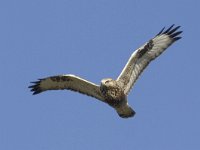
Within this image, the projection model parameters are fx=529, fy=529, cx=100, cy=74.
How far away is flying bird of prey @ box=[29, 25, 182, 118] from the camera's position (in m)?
12.6

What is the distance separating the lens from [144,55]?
13367 mm

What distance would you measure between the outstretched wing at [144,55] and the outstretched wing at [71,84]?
0.70 meters

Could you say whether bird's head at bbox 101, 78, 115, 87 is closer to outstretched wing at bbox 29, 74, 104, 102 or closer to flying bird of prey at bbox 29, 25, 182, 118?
flying bird of prey at bbox 29, 25, 182, 118

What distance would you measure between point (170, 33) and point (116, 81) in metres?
2.24

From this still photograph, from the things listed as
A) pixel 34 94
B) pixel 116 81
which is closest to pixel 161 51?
pixel 116 81

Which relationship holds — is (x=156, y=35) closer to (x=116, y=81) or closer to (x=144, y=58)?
(x=144, y=58)

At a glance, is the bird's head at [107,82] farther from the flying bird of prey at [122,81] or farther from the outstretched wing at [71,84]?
the outstretched wing at [71,84]

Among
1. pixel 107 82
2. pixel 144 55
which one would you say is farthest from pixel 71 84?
pixel 144 55

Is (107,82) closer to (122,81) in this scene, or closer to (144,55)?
(122,81)

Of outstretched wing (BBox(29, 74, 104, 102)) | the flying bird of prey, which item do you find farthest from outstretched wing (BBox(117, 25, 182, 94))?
outstretched wing (BBox(29, 74, 104, 102))

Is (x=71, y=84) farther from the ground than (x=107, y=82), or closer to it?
farther from the ground

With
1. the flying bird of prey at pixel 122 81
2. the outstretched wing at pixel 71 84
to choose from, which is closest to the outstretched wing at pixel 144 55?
the flying bird of prey at pixel 122 81

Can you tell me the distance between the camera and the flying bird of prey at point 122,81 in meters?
12.6

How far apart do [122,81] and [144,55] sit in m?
0.94
